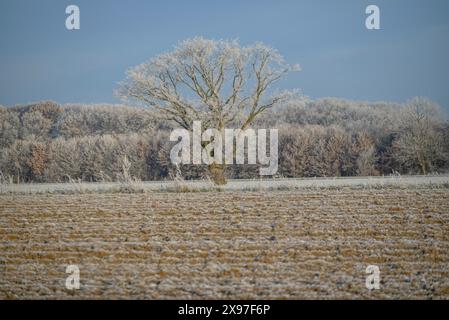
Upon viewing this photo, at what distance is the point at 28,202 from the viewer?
47.2ft

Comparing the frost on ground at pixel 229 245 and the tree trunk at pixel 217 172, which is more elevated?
the tree trunk at pixel 217 172

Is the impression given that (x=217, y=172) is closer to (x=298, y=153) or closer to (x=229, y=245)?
(x=229, y=245)

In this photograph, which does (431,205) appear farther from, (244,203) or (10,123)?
(10,123)

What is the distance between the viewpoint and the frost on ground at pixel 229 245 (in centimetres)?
810

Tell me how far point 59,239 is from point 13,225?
201 centimetres

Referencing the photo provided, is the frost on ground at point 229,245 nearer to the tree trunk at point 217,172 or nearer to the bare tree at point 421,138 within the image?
the tree trunk at point 217,172

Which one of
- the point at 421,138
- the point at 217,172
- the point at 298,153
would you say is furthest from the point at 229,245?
the point at 298,153

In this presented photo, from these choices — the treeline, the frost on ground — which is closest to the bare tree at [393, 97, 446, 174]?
the treeline

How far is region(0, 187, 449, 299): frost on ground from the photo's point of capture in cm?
810

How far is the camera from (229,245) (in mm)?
10023

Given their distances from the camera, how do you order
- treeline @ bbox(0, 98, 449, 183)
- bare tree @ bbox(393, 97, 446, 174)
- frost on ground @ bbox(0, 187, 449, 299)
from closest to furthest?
1. frost on ground @ bbox(0, 187, 449, 299)
2. bare tree @ bbox(393, 97, 446, 174)
3. treeline @ bbox(0, 98, 449, 183)

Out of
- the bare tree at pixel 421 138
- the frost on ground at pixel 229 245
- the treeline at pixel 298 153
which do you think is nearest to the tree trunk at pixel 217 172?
the frost on ground at pixel 229 245

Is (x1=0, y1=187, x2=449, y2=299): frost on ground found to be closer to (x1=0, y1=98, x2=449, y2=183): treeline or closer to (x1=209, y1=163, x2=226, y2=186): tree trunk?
(x1=209, y1=163, x2=226, y2=186): tree trunk
